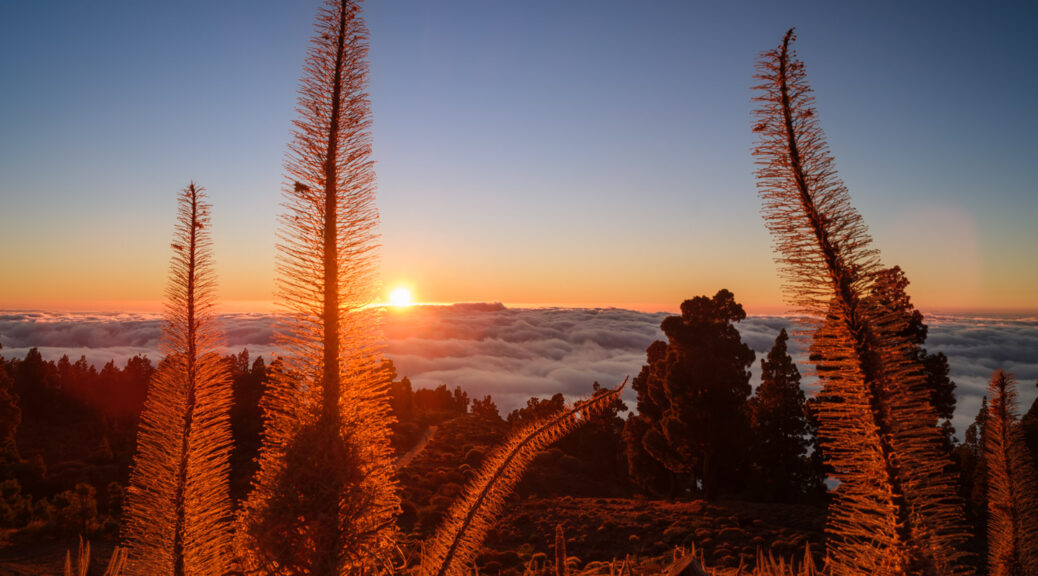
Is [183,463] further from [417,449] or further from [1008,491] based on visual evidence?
[417,449]

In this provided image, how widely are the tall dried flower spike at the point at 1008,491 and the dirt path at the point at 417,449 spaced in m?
42.2

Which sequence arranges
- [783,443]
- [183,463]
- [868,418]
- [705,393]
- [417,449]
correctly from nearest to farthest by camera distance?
[868,418] < [183,463] < [705,393] < [783,443] < [417,449]

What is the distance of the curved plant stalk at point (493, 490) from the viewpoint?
8.28 feet

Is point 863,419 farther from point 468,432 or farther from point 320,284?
point 468,432

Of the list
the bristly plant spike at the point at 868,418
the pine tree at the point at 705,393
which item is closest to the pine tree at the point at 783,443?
the pine tree at the point at 705,393

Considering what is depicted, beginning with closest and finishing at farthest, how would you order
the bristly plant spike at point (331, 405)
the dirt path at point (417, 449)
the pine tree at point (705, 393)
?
the bristly plant spike at point (331, 405) < the pine tree at point (705, 393) < the dirt path at point (417, 449)

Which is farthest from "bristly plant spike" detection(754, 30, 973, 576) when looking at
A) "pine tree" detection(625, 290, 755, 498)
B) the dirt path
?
the dirt path

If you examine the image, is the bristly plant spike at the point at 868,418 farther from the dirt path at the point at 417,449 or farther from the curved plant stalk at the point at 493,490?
the dirt path at the point at 417,449

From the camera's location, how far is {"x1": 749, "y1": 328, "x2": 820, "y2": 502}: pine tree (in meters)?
32.5

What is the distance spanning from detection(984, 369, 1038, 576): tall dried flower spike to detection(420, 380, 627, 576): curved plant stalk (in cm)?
518

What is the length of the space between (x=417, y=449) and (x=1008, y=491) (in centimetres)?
5886

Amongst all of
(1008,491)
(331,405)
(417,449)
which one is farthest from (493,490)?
(417,449)

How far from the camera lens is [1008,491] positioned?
5.32 metres

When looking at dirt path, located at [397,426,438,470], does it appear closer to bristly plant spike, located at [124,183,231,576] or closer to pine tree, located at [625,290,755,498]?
pine tree, located at [625,290,755,498]
